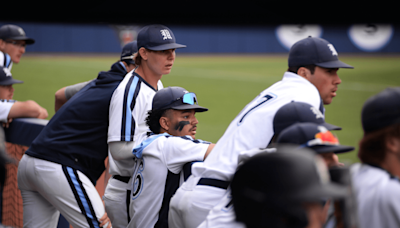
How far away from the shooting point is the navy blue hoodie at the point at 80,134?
3.24 m

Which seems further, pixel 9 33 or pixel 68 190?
pixel 9 33

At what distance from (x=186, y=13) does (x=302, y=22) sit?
0.35 metres

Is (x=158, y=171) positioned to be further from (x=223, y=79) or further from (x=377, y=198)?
(x=223, y=79)

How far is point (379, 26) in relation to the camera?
4.26 ft

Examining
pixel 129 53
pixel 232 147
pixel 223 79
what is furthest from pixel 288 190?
pixel 223 79

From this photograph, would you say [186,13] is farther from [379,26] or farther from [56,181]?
[56,181]

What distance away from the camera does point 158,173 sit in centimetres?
270

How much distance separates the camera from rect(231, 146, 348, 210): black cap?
3.94 feet

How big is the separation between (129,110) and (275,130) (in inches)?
46.8

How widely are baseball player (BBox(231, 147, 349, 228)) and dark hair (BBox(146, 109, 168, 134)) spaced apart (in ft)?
5.84

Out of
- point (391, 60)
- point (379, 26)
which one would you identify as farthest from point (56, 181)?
point (391, 60)

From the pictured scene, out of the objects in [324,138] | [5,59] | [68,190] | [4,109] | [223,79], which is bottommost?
[223,79]

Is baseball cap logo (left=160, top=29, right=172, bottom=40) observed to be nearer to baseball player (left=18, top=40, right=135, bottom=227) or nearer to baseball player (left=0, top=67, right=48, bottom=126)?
baseball player (left=18, top=40, right=135, bottom=227)

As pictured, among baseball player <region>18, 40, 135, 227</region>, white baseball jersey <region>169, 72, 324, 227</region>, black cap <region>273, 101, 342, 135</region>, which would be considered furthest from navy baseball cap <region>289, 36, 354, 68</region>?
baseball player <region>18, 40, 135, 227</region>
